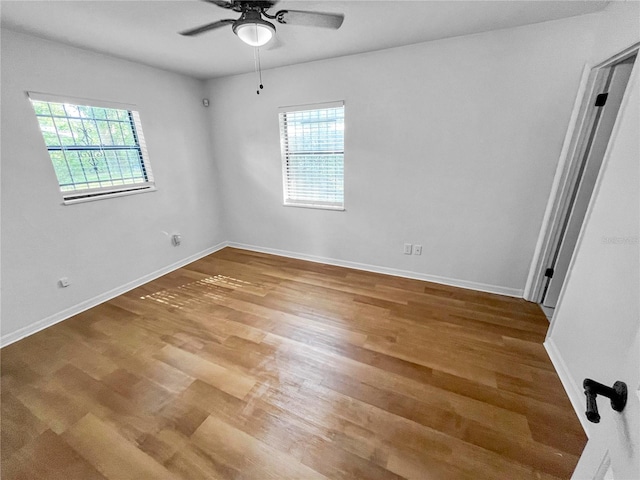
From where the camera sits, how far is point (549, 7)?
186 centimetres

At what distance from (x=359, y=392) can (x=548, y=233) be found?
90.6 inches

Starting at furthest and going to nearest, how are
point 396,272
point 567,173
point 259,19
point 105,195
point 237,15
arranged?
point 396,272, point 105,195, point 567,173, point 237,15, point 259,19

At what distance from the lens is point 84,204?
2.61 meters

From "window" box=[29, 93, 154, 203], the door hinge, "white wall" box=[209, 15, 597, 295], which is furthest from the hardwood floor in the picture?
the door hinge

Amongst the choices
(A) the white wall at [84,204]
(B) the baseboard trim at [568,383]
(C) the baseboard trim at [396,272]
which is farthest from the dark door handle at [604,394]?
(A) the white wall at [84,204]

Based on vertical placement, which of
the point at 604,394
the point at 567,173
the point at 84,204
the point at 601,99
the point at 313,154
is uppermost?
the point at 601,99

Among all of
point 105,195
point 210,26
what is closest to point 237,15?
point 210,26

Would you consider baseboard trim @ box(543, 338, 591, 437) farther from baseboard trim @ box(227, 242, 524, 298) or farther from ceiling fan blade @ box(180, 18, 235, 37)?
ceiling fan blade @ box(180, 18, 235, 37)

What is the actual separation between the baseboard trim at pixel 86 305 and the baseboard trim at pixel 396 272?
1.05 m

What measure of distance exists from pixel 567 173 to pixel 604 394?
241cm

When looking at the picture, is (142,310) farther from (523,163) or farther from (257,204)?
(523,163)

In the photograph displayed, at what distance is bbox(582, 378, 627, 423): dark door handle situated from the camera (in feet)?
1.88

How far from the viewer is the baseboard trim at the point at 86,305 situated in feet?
7.39

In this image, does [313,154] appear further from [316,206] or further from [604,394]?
[604,394]
